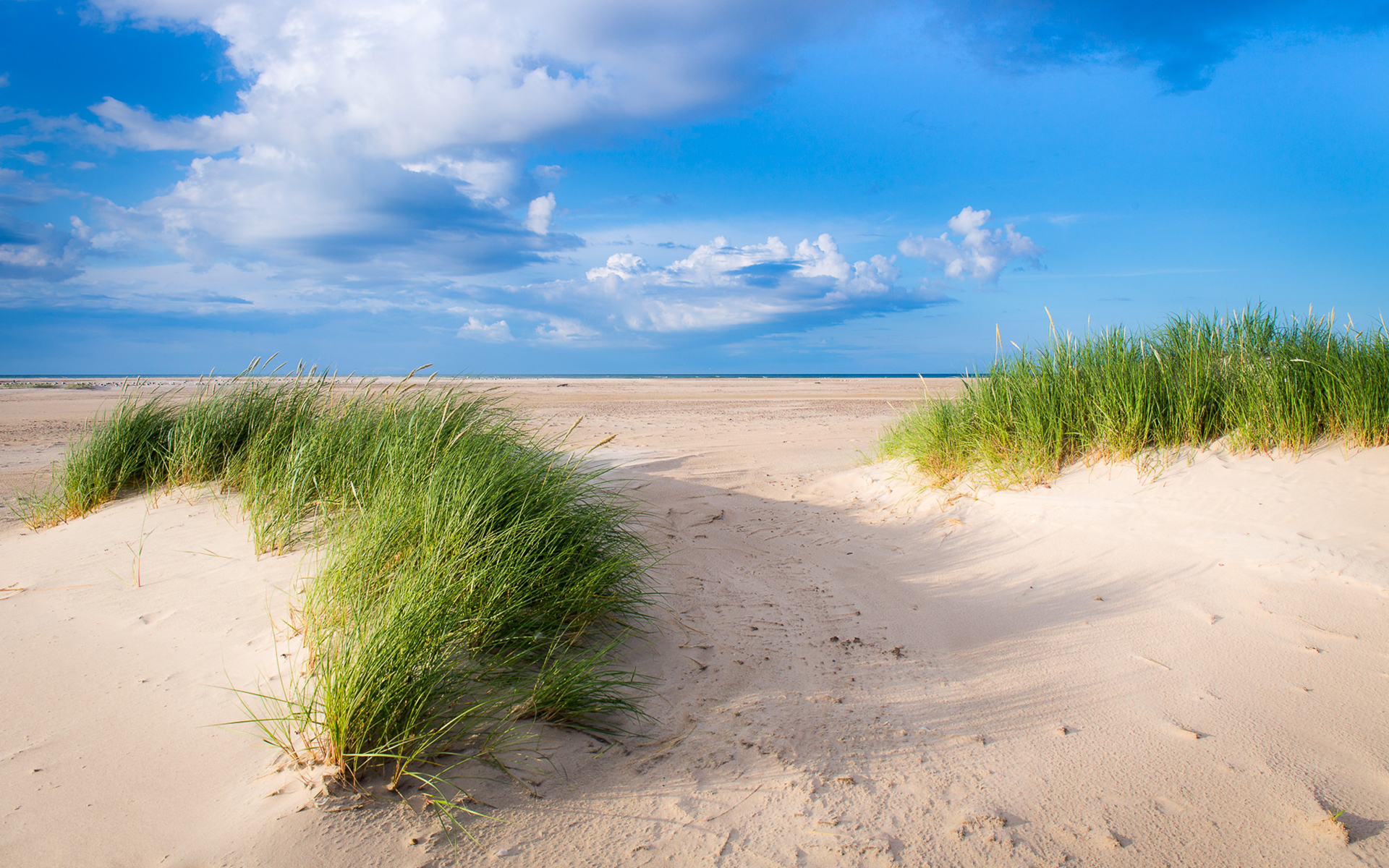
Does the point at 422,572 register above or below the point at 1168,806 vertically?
above

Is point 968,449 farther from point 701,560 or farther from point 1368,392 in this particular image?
point 701,560

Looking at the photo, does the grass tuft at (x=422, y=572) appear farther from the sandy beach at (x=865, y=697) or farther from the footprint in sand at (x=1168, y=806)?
the footprint in sand at (x=1168, y=806)

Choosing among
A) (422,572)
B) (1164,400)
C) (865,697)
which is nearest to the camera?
(422,572)

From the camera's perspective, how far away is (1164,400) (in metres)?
5.66

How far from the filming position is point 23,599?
3.64 metres

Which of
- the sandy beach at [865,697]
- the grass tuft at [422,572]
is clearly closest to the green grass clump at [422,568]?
the grass tuft at [422,572]

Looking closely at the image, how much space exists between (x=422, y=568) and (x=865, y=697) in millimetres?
1959

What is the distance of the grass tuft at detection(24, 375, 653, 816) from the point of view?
2.19 metres

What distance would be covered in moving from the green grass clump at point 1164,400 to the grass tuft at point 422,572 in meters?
3.64

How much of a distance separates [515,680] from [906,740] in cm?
152

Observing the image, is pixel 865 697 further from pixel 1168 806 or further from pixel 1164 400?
pixel 1164 400

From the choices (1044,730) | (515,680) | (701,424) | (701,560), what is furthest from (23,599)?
(701,424)

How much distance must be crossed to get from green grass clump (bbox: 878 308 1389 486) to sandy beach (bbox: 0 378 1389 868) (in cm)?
29

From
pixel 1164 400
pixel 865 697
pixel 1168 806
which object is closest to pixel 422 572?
pixel 865 697
